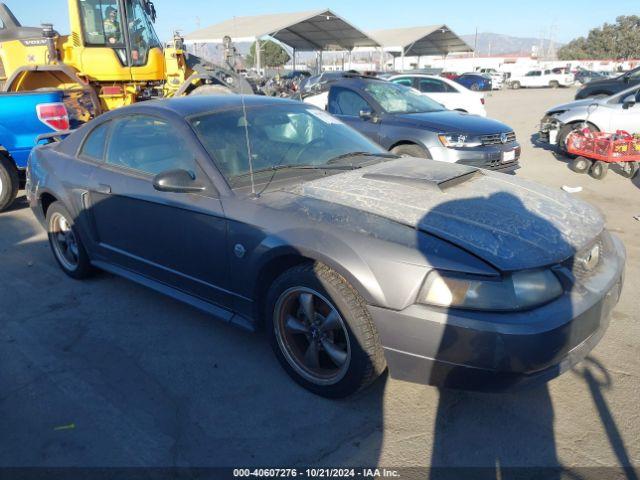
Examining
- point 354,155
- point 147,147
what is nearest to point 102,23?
point 147,147

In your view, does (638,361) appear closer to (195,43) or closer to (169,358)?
(169,358)

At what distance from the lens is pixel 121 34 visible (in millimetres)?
10305

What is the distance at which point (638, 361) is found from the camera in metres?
3.08

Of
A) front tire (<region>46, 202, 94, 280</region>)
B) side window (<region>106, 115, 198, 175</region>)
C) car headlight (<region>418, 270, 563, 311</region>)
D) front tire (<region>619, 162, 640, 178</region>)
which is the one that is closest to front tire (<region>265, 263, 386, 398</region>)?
car headlight (<region>418, 270, 563, 311</region>)

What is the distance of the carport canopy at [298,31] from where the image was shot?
2691cm

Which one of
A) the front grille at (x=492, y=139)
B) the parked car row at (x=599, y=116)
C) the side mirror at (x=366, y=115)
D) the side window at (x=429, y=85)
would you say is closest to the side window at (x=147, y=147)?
the side mirror at (x=366, y=115)

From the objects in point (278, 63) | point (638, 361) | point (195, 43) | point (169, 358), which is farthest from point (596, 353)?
point (278, 63)

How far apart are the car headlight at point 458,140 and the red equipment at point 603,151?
2859 millimetres

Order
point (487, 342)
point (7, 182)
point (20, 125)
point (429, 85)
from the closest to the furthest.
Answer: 1. point (487, 342)
2. point (20, 125)
3. point (7, 182)
4. point (429, 85)

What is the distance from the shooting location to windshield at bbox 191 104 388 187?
3232mm

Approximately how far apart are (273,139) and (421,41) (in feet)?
123

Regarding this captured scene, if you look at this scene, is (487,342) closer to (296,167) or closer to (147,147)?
(296,167)

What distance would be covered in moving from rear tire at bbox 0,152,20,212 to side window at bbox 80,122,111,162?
3294 millimetres

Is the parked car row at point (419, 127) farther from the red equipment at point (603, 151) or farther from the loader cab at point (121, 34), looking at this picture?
the loader cab at point (121, 34)
